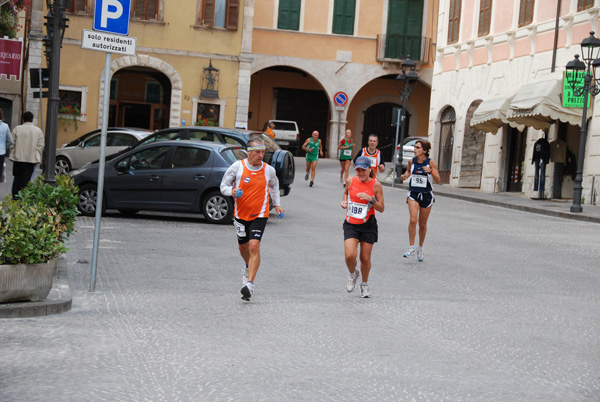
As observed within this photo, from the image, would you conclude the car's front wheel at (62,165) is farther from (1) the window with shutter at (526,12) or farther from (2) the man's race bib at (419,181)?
(2) the man's race bib at (419,181)

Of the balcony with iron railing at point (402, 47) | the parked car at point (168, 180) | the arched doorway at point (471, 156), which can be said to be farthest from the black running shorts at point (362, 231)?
the balcony with iron railing at point (402, 47)

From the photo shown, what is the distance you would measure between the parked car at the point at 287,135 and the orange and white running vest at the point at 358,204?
35629 mm

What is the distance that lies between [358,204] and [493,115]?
20.2 metres

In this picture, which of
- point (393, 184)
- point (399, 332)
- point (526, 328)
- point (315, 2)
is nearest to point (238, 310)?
point (399, 332)

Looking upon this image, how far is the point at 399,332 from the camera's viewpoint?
27.3 ft

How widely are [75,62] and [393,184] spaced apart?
47.9 feet

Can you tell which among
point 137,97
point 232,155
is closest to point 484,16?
point 137,97

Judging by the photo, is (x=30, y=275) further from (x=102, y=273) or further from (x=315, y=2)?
(x=315, y=2)

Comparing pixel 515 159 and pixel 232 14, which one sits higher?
pixel 232 14

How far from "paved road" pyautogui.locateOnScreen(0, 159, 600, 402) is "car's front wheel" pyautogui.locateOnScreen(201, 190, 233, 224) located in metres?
2.04

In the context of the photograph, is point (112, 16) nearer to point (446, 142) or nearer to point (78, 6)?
point (446, 142)

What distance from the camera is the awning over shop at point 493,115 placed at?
29.7 meters

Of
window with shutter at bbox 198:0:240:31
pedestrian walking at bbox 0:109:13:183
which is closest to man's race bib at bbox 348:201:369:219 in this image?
pedestrian walking at bbox 0:109:13:183

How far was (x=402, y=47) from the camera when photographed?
48562mm
